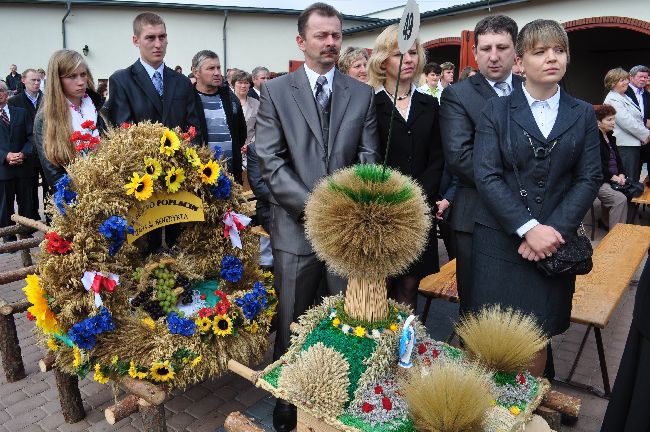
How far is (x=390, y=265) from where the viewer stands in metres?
1.86

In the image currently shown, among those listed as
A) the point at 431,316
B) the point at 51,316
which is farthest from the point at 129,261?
the point at 431,316

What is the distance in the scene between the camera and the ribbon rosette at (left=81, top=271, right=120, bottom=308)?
2654 mm

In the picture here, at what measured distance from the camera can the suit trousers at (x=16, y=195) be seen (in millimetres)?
6714

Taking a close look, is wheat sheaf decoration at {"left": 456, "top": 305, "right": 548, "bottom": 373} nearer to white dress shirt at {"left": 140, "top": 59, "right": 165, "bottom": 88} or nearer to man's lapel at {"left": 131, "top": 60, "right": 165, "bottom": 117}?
man's lapel at {"left": 131, "top": 60, "right": 165, "bottom": 117}

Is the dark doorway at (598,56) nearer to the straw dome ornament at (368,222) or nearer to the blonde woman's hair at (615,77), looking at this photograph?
the blonde woman's hair at (615,77)

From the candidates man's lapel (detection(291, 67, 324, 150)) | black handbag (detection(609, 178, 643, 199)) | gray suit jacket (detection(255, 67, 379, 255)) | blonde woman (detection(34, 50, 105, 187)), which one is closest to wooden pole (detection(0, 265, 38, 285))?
blonde woman (detection(34, 50, 105, 187))

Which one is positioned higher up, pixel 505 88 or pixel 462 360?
pixel 505 88

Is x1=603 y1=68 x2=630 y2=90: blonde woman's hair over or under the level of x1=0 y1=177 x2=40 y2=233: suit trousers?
over

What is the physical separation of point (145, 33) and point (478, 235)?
296 cm

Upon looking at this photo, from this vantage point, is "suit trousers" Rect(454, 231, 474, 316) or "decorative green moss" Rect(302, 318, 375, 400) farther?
"suit trousers" Rect(454, 231, 474, 316)

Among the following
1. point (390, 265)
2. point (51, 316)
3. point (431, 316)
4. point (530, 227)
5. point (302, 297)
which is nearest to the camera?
point (390, 265)

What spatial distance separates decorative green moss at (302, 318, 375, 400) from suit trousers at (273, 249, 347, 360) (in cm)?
83

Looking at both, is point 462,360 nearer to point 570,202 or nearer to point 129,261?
point 570,202

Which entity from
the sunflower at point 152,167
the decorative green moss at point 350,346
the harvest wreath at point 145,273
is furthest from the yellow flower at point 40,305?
the decorative green moss at point 350,346
